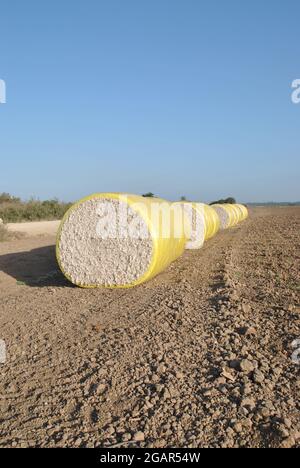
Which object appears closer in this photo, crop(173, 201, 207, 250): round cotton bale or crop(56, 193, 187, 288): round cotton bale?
crop(56, 193, 187, 288): round cotton bale

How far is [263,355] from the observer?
3.41m

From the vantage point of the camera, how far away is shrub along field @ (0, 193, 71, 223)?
24.2 m

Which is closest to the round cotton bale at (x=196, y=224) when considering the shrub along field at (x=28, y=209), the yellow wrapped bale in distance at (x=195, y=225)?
the yellow wrapped bale in distance at (x=195, y=225)

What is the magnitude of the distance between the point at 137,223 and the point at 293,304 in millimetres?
2295

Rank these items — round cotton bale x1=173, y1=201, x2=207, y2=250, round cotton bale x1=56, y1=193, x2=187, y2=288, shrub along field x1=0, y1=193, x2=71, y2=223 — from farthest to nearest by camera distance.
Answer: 1. shrub along field x1=0, y1=193, x2=71, y2=223
2. round cotton bale x1=173, y1=201, x2=207, y2=250
3. round cotton bale x1=56, y1=193, x2=187, y2=288

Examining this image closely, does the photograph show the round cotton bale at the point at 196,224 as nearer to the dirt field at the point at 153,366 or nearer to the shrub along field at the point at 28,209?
the dirt field at the point at 153,366

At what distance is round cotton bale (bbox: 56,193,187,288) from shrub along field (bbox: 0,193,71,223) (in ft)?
57.7

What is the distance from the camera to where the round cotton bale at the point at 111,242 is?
5816 millimetres

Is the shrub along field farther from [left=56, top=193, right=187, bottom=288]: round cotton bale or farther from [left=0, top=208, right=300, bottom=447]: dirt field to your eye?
[left=0, top=208, right=300, bottom=447]: dirt field

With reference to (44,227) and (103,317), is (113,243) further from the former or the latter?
(44,227)

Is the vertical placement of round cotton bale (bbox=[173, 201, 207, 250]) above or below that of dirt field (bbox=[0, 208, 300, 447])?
above

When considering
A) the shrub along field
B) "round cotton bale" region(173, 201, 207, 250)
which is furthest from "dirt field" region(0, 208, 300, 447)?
the shrub along field
